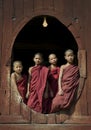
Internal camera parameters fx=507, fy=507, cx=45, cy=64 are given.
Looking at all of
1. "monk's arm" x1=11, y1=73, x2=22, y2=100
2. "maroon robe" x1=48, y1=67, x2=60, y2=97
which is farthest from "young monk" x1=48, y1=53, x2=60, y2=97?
"monk's arm" x1=11, y1=73, x2=22, y2=100

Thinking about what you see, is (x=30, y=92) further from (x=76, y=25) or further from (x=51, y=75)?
(x=76, y=25)

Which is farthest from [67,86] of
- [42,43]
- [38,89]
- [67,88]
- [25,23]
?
[42,43]

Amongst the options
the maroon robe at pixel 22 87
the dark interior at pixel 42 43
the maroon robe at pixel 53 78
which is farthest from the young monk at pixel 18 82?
the dark interior at pixel 42 43

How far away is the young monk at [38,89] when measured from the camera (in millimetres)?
3004

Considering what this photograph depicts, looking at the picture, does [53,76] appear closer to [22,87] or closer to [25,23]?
[22,87]

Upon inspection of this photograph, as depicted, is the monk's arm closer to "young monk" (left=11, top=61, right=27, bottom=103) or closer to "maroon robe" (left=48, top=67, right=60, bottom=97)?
"young monk" (left=11, top=61, right=27, bottom=103)

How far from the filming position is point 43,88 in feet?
9.91

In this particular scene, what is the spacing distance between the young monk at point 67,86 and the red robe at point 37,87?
0.09m

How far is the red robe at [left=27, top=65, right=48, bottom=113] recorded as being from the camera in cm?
300

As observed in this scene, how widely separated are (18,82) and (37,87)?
5.0 inches

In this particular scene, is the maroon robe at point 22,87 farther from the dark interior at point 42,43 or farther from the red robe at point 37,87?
the dark interior at point 42,43

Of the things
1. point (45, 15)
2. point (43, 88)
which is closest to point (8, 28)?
point (45, 15)

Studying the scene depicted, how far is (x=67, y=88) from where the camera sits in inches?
117

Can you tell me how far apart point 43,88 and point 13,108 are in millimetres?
217
